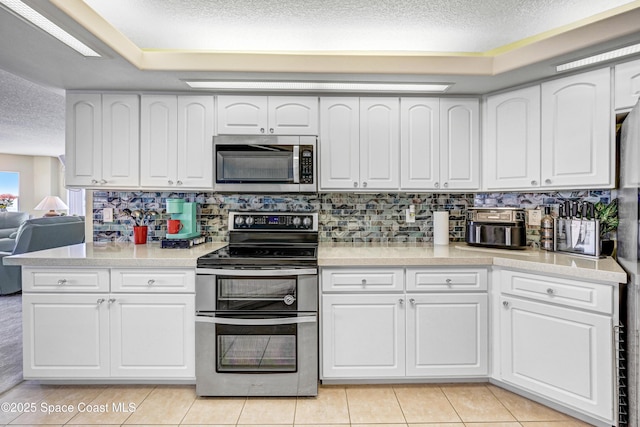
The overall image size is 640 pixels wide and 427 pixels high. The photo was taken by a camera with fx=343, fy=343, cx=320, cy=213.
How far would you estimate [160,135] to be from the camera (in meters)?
2.70

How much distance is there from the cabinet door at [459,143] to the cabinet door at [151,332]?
2.11m

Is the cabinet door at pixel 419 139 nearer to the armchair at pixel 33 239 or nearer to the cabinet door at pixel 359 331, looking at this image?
the cabinet door at pixel 359 331

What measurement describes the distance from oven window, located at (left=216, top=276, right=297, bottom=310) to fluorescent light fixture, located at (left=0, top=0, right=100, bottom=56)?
1.59m

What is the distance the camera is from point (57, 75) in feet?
7.94

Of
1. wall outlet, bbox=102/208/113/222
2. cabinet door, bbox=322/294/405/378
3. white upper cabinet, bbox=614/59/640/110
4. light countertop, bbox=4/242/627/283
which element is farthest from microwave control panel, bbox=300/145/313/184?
white upper cabinet, bbox=614/59/640/110

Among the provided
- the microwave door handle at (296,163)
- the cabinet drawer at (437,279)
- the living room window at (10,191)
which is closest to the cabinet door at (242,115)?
the microwave door handle at (296,163)

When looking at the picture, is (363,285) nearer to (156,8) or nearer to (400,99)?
(400,99)

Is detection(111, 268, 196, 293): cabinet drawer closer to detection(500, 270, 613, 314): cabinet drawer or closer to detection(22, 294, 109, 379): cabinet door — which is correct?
detection(22, 294, 109, 379): cabinet door

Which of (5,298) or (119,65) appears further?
(5,298)

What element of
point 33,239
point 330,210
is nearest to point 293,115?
point 330,210

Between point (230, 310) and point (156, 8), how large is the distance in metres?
1.89

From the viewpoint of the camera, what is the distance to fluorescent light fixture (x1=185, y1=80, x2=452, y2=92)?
2491mm

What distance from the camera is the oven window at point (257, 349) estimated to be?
86.3 inches

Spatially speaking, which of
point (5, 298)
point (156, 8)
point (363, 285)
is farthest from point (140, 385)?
point (5, 298)
